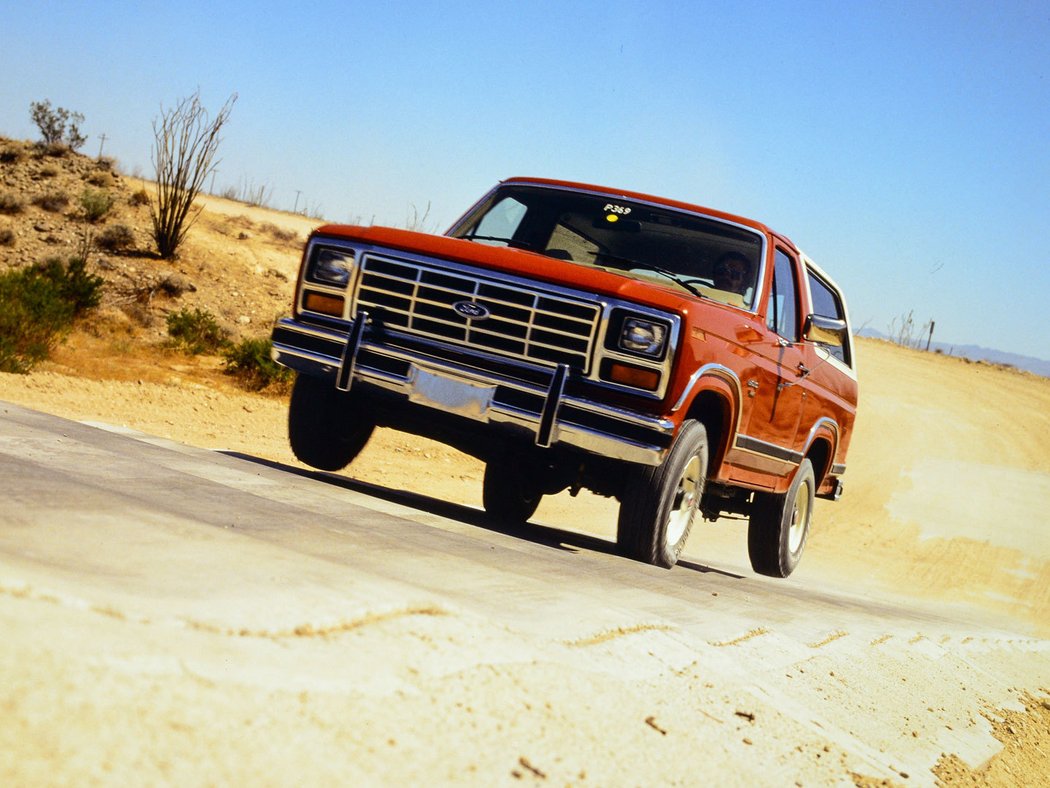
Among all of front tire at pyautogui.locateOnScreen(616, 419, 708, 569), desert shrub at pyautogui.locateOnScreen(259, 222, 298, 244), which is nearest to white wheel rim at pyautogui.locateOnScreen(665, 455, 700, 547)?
front tire at pyautogui.locateOnScreen(616, 419, 708, 569)

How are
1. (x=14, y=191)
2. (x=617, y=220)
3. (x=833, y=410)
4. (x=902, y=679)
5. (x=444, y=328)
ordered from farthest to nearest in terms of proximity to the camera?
(x=14, y=191)
(x=833, y=410)
(x=617, y=220)
(x=444, y=328)
(x=902, y=679)

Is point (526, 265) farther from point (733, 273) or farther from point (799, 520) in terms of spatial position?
point (799, 520)

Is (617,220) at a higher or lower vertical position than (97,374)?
higher

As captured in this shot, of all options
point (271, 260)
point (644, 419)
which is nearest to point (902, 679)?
point (644, 419)

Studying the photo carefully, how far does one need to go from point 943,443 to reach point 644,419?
20.1 m

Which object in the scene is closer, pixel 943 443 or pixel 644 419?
pixel 644 419

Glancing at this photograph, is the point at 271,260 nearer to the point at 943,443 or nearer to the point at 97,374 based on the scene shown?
the point at 97,374

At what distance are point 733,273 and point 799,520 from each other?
9.67 ft

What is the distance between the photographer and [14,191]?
22203 mm

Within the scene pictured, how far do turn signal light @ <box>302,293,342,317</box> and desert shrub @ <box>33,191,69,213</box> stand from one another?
57.1ft

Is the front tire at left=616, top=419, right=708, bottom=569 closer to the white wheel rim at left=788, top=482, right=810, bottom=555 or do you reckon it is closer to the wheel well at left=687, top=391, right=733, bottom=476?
the wheel well at left=687, top=391, right=733, bottom=476

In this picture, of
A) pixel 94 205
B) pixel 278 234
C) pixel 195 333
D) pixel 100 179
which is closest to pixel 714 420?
pixel 195 333

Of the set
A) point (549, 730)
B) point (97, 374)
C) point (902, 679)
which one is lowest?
point (97, 374)

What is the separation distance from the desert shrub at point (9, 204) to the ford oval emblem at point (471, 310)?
17.5m
